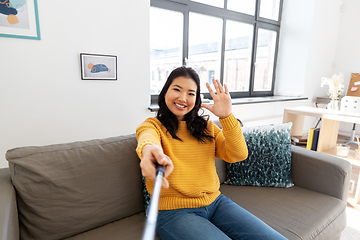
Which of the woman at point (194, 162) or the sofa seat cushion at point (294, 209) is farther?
the sofa seat cushion at point (294, 209)

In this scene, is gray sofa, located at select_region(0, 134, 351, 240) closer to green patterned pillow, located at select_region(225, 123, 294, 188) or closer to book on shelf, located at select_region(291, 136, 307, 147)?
green patterned pillow, located at select_region(225, 123, 294, 188)

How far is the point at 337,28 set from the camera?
4.29 m

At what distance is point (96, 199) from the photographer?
3.60 feet

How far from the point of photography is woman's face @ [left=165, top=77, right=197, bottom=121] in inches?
44.3

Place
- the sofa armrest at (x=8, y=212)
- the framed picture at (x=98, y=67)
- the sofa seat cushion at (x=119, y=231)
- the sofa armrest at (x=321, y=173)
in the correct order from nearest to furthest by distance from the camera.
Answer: the sofa armrest at (x=8, y=212), the sofa seat cushion at (x=119, y=231), the sofa armrest at (x=321, y=173), the framed picture at (x=98, y=67)

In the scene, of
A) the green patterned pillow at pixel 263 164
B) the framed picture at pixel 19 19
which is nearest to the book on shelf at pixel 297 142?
the green patterned pillow at pixel 263 164

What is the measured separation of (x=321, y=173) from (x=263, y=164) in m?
0.38

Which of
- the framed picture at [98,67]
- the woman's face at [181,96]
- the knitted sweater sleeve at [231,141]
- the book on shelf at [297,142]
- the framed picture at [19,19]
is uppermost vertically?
the framed picture at [19,19]

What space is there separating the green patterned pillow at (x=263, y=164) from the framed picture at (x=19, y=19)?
1.78m

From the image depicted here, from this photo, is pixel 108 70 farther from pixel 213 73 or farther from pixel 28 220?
pixel 213 73

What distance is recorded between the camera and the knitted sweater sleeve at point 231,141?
108 centimetres

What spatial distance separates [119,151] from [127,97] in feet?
3.74

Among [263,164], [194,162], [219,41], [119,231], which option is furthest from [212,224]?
[219,41]

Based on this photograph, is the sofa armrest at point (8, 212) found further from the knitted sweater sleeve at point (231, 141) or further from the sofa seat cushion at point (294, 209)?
the sofa seat cushion at point (294, 209)
